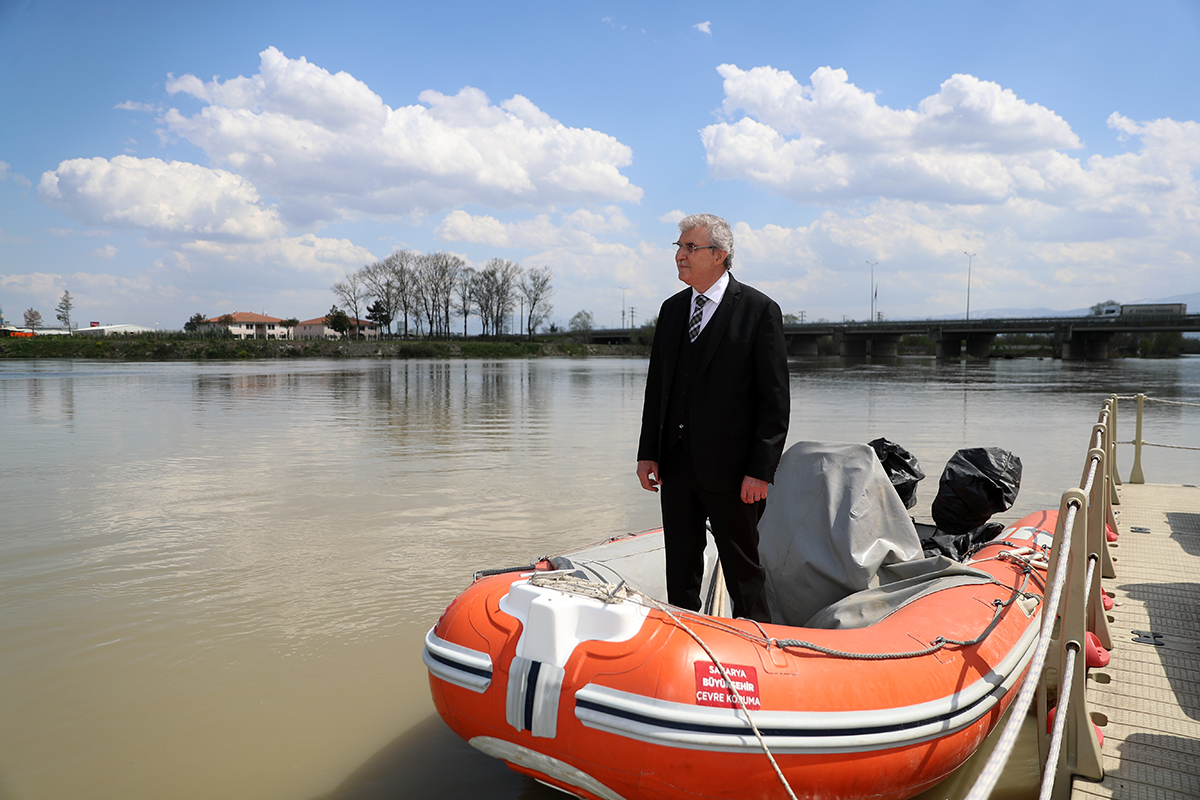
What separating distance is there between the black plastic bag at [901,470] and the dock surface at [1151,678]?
112 cm

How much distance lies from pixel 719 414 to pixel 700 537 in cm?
55

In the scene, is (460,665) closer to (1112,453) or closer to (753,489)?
(753,489)

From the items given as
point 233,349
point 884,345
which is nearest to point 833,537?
point 233,349

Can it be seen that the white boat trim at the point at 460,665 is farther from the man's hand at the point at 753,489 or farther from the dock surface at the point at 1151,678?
the dock surface at the point at 1151,678

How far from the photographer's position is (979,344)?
2527 inches

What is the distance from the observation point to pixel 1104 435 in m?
5.03

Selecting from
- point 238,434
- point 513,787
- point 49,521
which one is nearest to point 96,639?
point 513,787

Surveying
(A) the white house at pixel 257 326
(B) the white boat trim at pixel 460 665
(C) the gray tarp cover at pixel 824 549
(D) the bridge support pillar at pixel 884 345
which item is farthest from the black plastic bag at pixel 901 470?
(A) the white house at pixel 257 326

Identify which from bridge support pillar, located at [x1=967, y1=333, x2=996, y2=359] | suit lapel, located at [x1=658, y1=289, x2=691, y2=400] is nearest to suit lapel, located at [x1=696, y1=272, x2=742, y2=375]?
suit lapel, located at [x1=658, y1=289, x2=691, y2=400]

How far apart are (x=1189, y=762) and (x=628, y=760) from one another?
1875 mm

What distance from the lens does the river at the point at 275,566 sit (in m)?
3.04

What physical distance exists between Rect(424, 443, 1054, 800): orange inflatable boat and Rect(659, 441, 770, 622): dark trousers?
0.51 meters

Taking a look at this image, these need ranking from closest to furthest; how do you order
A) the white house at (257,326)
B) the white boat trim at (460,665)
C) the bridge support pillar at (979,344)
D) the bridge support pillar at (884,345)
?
the white boat trim at (460,665)
the bridge support pillar at (979,344)
the bridge support pillar at (884,345)
the white house at (257,326)

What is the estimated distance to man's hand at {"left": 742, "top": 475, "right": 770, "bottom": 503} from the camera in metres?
2.82
